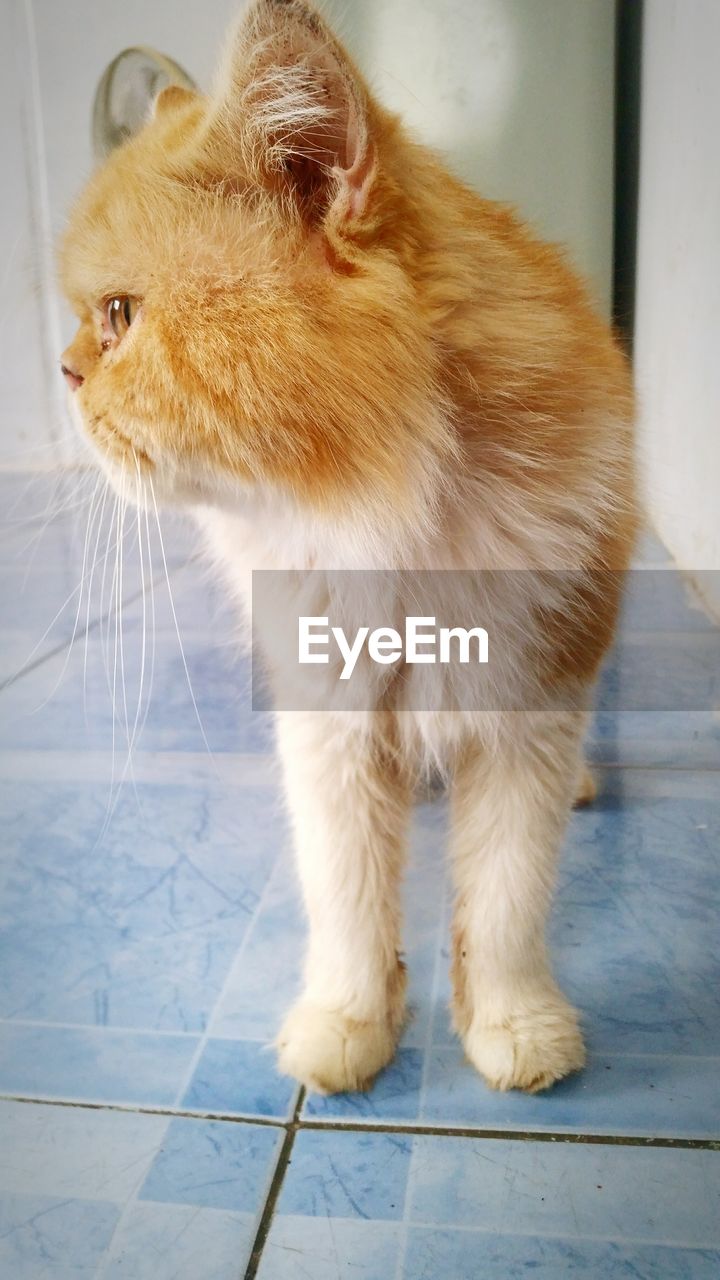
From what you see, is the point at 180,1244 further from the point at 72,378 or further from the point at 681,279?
the point at 681,279

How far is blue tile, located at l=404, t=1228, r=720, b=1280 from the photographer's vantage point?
51 centimetres

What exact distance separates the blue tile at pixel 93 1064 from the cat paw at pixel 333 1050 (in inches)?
2.9

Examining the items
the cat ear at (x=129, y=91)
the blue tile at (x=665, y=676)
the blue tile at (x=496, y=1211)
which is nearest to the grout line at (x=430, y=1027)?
the blue tile at (x=496, y=1211)

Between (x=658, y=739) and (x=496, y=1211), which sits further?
(x=658, y=739)

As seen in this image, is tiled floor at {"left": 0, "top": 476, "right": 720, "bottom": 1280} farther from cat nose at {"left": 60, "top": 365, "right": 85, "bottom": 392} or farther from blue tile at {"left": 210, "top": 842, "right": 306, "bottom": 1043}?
cat nose at {"left": 60, "top": 365, "right": 85, "bottom": 392}

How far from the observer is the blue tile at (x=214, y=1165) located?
0.57 meters

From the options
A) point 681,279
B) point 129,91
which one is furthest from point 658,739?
point 129,91

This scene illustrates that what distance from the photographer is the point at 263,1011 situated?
2.51 ft

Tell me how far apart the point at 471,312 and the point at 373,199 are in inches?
3.5

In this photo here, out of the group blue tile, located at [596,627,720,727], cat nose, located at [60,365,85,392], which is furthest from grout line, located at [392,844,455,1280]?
cat nose, located at [60,365,85,392]

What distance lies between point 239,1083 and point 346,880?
0.56 ft

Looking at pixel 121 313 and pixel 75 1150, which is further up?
pixel 121 313

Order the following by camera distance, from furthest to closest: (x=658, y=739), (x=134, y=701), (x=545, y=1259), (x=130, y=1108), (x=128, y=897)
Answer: (x=134, y=701)
(x=658, y=739)
(x=128, y=897)
(x=130, y=1108)
(x=545, y=1259)

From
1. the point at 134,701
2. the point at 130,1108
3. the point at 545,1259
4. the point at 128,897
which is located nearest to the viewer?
the point at 545,1259
